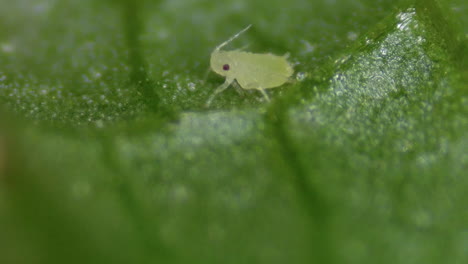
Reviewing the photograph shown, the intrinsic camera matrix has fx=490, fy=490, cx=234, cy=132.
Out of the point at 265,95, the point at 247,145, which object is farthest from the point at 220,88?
the point at 247,145

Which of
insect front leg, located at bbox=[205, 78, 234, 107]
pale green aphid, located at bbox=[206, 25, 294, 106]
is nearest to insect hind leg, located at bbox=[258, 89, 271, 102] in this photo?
pale green aphid, located at bbox=[206, 25, 294, 106]

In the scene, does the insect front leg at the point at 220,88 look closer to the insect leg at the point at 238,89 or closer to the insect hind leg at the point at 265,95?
the insect leg at the point at 238,89

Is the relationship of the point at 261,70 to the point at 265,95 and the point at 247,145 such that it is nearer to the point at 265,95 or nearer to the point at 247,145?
the point at 265,95

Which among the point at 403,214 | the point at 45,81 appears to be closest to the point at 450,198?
the point at 403,214

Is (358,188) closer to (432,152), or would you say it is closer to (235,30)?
(432,152)

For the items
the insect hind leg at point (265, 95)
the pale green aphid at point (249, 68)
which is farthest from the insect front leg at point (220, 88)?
the insect hind leg at point (265, 95)
